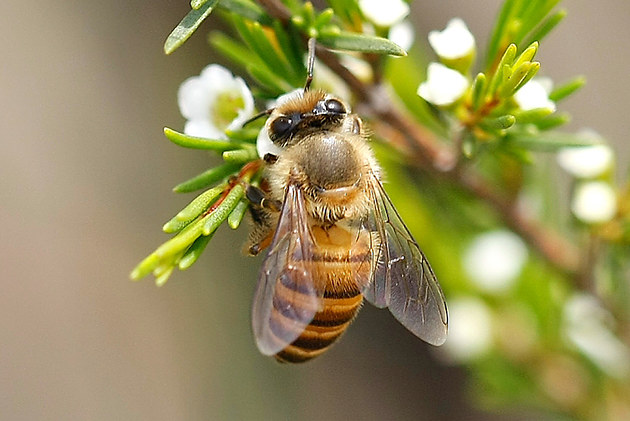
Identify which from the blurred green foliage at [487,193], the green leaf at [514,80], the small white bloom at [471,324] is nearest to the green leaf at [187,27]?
the blurred green foliage at [487,193]

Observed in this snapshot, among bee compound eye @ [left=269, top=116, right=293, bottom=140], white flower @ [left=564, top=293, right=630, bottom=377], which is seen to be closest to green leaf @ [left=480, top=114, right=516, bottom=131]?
bee compound eye @ [left=269, top=116, right=293, bottom=140]

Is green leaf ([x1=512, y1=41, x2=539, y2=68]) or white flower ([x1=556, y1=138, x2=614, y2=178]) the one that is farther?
white flower ([x1=556, y1=138, x2=614, y2=178])

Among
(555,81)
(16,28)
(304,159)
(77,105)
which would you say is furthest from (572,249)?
(16,28)

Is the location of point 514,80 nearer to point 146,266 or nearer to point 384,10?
point 384,10

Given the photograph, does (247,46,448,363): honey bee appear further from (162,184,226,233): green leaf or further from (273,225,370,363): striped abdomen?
(162,184,226,233): green leaf

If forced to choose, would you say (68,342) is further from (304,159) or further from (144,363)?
(304,159)

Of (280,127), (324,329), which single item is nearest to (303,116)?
(280,127)
